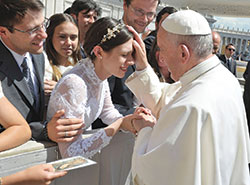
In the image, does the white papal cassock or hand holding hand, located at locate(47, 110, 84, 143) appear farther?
hand holding hand, located at locate(47, 110, 84, 143)

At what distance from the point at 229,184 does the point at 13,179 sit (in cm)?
120

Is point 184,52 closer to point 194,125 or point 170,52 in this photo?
point 170,52

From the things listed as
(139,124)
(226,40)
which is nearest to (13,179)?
(139,124)

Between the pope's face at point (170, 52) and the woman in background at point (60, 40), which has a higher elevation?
the pope's face at point (170, 52)

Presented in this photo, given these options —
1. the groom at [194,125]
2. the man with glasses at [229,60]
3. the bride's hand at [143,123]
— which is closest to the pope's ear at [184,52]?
the groom at [194,125]

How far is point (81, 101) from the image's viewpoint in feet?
6.59

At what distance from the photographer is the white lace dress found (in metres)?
1.96

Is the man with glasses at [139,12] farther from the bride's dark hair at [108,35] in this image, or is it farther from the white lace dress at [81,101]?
the white lace dress at [81,101]

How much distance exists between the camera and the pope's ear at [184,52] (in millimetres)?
1726

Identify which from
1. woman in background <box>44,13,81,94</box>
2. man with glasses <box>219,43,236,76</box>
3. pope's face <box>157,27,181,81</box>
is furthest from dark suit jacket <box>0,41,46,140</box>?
man with glasses <box>219,43,236,76</box>

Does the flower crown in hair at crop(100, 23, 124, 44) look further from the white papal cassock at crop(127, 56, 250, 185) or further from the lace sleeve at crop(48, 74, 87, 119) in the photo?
the white papal cassock at crop(127, 56, 250, 185)

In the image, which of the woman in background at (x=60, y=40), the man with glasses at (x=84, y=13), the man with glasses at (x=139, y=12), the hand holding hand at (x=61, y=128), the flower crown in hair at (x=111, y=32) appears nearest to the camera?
the hand holding hand at (x=61, y=128)

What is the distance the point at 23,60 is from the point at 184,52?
3.53ft

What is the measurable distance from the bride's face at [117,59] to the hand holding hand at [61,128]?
1.73 feet
